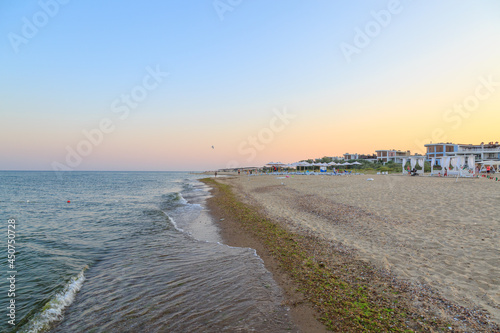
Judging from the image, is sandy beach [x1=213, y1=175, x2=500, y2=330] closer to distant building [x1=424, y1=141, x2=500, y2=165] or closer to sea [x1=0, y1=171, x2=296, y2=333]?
sea [x1=0, y1=171, x2=296, y2=333]

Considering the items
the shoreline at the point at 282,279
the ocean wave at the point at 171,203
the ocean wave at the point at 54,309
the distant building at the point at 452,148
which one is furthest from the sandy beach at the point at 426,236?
the distant building at the point at 452,148

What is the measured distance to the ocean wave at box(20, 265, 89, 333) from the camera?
14.8ft

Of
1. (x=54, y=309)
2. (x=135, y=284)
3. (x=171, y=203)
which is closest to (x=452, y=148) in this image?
(x=171, y=203)

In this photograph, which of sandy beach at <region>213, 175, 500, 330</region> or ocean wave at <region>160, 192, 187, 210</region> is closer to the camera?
sandy beach at <region>213, 175, 500, 330</region>

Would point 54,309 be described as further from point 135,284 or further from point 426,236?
point 426,236

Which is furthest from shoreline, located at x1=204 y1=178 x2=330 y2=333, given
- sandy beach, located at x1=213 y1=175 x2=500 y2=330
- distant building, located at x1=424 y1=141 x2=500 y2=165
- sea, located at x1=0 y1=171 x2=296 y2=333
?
distant building, located at x1=424 y1=141 x2=500 y2=165

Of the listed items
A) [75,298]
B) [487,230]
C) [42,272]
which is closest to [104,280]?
[75,298]

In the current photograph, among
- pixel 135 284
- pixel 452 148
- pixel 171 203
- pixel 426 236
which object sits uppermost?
pixel 452 148

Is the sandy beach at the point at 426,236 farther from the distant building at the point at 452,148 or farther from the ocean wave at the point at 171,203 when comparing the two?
the distant building at the point at 452,148

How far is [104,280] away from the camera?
6.34 metres

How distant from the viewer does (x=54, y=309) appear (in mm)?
5016

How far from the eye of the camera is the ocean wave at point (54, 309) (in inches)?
177

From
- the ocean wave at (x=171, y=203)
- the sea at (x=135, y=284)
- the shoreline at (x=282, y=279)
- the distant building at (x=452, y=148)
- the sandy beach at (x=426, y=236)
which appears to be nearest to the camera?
the shoreline at (x=282, y=279)

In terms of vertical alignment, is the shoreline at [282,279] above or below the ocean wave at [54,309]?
above
